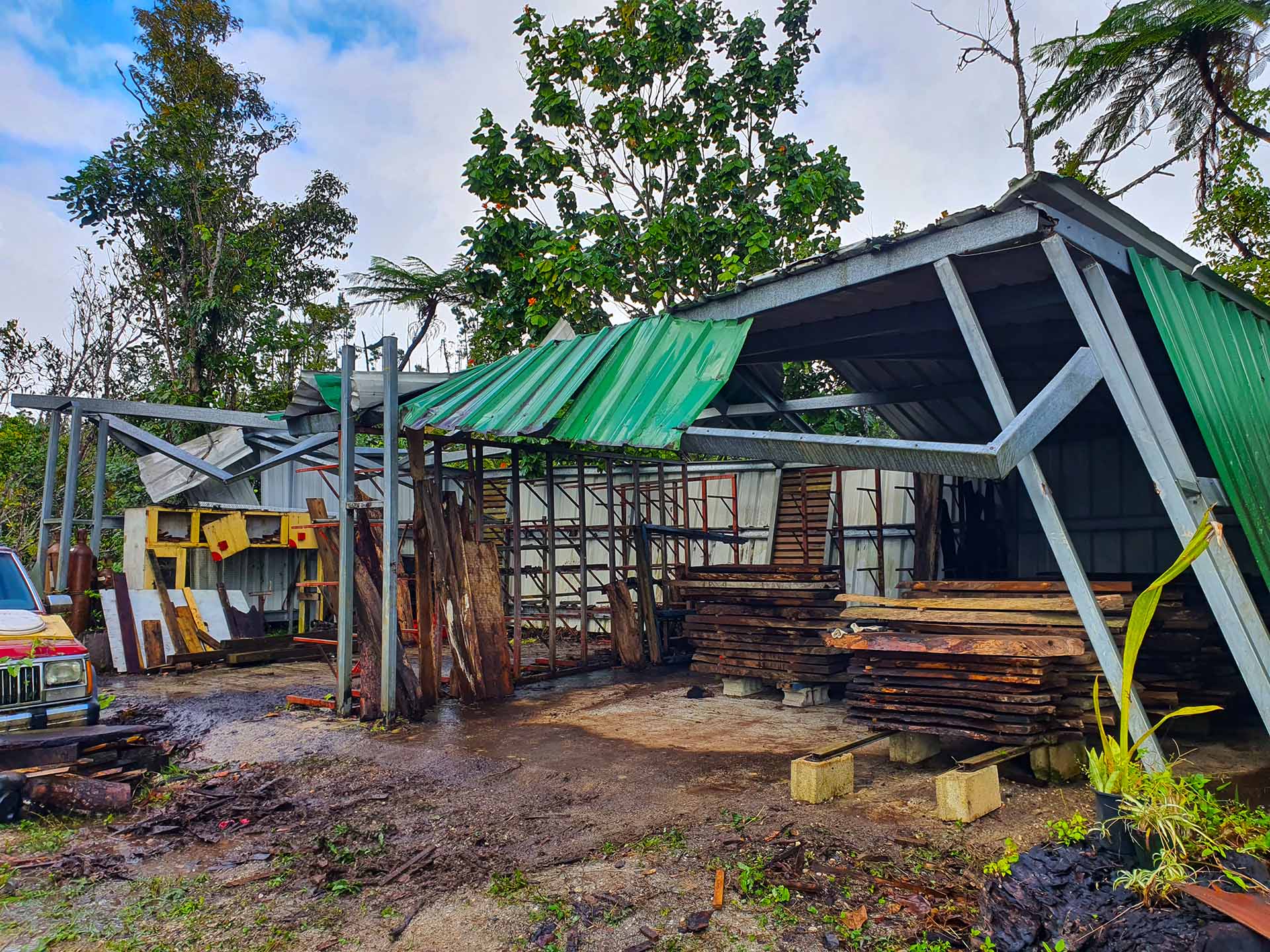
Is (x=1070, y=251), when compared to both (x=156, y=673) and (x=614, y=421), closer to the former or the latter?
(x=614, y=421)

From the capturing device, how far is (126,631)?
13.0m

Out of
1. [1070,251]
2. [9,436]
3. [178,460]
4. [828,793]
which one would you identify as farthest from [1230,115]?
[9,436]

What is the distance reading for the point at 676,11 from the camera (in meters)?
16.8

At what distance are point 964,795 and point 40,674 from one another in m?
6.61

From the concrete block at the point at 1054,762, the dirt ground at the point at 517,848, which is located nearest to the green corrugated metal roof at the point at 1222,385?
the concrete block at the point at 1054,762

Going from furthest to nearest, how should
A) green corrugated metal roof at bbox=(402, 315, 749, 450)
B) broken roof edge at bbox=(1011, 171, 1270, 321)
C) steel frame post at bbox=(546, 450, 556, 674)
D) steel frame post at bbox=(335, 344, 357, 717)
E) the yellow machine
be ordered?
the yellow machine
steel frame post at bbox=(546, 450, 556, 674)
steel frame post at bbox=(335, 344, 357, 717)
green corrugated metal roof at bbox=(402, 315, 749, 450)
broken roof edge at bbox=(1011, 171, 1270, 321)

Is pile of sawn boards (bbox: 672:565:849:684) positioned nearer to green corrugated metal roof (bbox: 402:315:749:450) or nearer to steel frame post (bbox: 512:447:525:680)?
steel frame post (bbox: 512:447:525:680)

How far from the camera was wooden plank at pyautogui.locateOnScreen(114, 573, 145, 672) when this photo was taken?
13.0m

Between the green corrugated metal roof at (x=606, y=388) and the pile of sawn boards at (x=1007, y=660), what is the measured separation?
2267 mm

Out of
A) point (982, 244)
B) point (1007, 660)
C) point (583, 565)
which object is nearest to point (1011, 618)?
point (1007, 660)

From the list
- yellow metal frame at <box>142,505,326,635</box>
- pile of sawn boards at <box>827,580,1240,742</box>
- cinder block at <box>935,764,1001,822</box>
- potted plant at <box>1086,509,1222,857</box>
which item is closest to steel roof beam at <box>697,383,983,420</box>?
pile of sawn boards at <box>827,580,1240,742</box>

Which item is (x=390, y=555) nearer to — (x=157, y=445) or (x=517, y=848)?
(x=517, y=848)

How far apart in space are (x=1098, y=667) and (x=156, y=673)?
490 inches

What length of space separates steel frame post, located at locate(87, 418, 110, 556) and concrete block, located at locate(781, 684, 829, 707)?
10.9 metres
